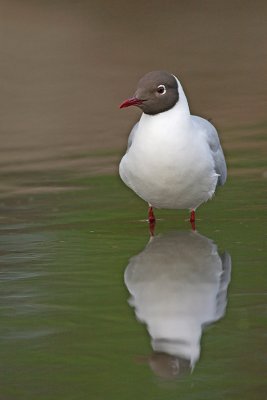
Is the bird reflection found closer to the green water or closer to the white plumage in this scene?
the green water

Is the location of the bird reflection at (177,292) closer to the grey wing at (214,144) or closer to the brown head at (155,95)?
the grey wing at (214,144)

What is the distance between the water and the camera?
6.15 m

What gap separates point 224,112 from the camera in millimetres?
15094

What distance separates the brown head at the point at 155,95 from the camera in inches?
361

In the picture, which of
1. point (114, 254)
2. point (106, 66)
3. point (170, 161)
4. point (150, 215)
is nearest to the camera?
point (114, 254)

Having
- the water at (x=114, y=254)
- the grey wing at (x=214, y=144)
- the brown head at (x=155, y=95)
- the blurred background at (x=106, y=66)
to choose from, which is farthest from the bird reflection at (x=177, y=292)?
the blurred background at (x=106, y=66)

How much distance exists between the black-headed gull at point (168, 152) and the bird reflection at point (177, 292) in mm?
339

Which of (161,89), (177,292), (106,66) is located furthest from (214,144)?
(106,66)

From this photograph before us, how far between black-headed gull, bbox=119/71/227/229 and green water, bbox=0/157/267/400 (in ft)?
1.17

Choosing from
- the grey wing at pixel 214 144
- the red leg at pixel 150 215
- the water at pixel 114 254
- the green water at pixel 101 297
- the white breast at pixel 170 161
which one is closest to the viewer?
the green water at pixel 101 297

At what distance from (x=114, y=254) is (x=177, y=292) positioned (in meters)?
1.26

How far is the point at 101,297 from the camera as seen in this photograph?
301 inches

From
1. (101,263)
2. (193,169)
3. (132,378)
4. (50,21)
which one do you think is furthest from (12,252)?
(50,21)

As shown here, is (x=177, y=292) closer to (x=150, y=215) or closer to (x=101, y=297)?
(x=101, y=297)
